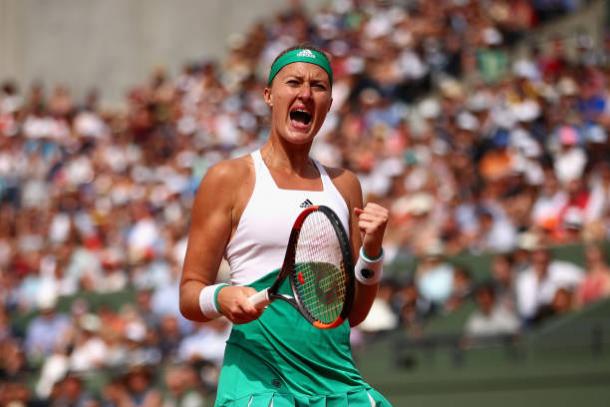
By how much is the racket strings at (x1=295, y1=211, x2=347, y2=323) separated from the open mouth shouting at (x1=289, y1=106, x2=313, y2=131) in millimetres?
482

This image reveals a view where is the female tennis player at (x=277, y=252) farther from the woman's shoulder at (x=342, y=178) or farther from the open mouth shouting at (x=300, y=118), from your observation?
the woman's shoulder at (x=342, y=178)

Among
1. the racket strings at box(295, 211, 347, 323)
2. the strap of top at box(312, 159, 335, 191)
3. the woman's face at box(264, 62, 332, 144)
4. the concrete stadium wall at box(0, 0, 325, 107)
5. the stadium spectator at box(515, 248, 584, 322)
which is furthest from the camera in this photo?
the concrete stadium wall at box(0, 0, 325, 107)

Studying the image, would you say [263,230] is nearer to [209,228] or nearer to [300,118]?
[209,228]

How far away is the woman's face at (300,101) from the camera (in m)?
4.77

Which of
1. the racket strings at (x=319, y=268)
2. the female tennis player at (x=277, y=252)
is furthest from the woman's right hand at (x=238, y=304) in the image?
the racket strings at (x=319, y=268)

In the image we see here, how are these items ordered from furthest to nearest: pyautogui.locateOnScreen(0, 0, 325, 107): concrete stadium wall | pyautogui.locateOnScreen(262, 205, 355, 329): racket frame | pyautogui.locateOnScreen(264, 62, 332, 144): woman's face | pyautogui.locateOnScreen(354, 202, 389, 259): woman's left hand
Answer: pyautogui.locateOnScreen(0, 0, 325, 107): concrete stadium wall < pyautogui.locateOnScreen(264, 62, 332, 144): woman's face < pyautogui.locateOnScreen(354, 202, 389, 259): woman's left hand < pyautogui.locateOnScreen(262, 205, 355, 329): racket frame

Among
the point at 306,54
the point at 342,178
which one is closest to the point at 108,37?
the point at 342,178

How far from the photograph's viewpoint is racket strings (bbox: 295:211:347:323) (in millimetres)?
4352

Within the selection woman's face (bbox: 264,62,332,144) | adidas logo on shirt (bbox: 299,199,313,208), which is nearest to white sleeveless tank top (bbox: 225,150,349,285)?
adidas logo on shirt (bbox: 299,199,313,208)

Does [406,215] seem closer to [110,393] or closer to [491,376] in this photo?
[491,376]

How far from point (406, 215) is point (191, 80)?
332 inches

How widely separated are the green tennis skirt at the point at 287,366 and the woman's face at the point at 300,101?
0.58 meters

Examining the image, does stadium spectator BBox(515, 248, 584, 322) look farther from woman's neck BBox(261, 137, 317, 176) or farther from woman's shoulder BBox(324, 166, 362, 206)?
woman's neck BBox(261, 137, 317, 176)

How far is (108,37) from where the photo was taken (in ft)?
77.0
